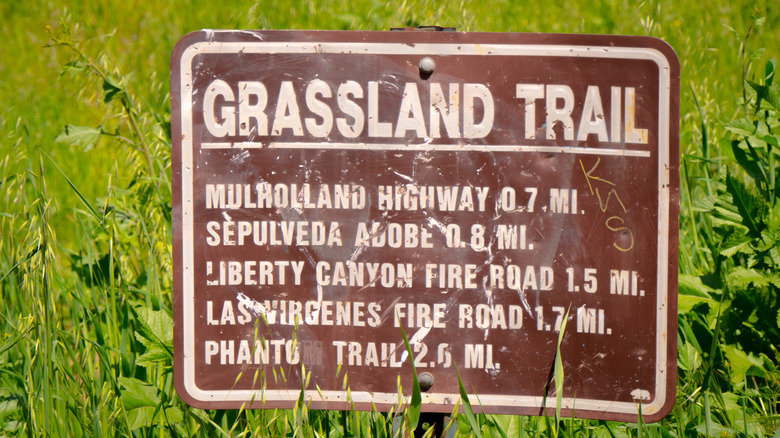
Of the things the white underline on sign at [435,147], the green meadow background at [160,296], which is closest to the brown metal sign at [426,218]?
the white underline on sign at [435,147]

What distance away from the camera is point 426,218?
1.43 m

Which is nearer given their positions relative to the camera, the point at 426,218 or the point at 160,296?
the point at 426,218

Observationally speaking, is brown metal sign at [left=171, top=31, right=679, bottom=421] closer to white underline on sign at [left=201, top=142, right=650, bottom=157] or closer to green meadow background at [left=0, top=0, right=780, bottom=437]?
white underline on sign at [left=201, top=142, right=650, bottom=157]

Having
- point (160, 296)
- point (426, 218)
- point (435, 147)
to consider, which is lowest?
point (160, 296)

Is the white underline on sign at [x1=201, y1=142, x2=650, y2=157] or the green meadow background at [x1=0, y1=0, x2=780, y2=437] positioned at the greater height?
the white underline on sign at [x1=201, y1=142, x2=650, y2=157]

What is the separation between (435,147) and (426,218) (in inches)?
6.1

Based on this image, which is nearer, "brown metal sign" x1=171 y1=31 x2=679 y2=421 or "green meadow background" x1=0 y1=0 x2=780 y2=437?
"brown metal sign" x1=171 y1=31 x2=679 y2=421

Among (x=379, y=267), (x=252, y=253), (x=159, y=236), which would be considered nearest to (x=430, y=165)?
(x=379, y=267)

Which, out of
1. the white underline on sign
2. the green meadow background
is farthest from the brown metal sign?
the green meadow background

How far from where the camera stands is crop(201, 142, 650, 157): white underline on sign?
1.39 metres

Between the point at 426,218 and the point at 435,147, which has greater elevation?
the point at 435,147

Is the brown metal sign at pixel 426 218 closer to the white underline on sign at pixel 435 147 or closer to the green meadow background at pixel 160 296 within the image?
the white underline on sign at pixel 435 147

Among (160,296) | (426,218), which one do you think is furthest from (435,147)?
(160,296)

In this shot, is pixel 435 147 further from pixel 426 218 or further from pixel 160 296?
pixel 160 296
